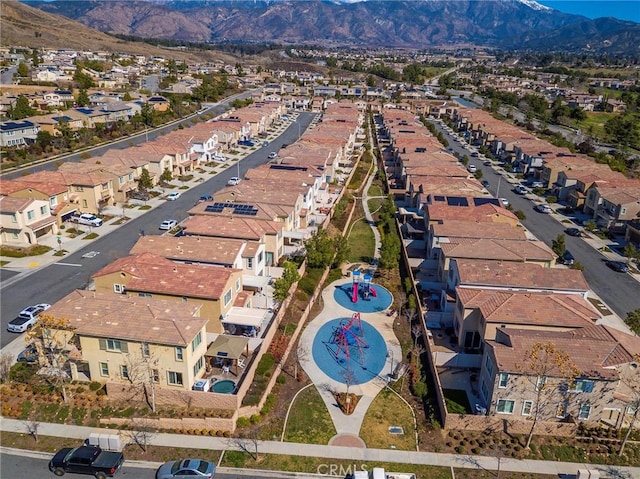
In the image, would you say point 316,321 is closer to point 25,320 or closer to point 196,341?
point 196,341

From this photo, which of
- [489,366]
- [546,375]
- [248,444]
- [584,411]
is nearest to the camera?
[248,444]

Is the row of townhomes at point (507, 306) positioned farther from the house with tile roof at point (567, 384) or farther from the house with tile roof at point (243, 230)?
the house with tile roof at point (243, 230)

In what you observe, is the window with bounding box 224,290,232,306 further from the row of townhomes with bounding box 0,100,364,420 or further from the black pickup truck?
the black pickup truck

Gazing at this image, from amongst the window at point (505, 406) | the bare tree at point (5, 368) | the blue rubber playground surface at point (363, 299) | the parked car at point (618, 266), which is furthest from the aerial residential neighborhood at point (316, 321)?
the bare tree at point (5, 368)

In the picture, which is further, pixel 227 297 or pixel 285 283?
pixel 285 283

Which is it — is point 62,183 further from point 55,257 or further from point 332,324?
point 332,324

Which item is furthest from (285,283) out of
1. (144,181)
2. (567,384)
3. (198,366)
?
(144,181)

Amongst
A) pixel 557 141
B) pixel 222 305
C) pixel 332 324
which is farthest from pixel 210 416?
pixel 557 141
